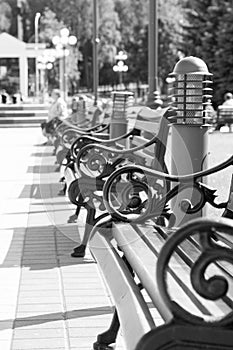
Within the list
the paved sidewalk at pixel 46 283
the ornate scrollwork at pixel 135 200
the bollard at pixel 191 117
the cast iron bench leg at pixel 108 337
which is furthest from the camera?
the bollard at pixel 191 117

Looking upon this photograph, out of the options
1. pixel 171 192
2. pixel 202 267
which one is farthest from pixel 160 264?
pixel 171 192

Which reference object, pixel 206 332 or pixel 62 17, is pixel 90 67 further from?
pixel 206 332

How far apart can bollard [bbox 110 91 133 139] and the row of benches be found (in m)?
3.23

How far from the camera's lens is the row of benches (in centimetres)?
249

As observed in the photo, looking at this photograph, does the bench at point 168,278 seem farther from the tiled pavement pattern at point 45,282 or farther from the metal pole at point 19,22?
the metal pole at point 19,22

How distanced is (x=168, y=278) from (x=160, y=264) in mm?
705

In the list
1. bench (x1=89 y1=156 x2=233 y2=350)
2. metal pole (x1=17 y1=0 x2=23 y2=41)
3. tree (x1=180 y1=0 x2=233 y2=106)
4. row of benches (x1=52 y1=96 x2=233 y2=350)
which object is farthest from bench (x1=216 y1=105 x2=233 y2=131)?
metal pole (x1=17 y1=0 x2=23 y2=41)

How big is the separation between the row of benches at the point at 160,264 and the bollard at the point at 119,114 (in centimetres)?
323

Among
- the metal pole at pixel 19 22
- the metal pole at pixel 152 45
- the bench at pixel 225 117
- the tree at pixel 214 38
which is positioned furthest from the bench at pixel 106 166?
the metal pole at pixel 19 22

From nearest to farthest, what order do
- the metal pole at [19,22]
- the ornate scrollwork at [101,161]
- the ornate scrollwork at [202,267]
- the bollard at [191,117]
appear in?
1. the ornate scrollwork at [202,267]
2. the bollard at [191,117]
3. the ornate scrollwork at [101,161]
4. the metal pole at [19,22]

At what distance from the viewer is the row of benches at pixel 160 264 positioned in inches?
98.1

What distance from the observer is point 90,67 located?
281 ft

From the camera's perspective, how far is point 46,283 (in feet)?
17.9

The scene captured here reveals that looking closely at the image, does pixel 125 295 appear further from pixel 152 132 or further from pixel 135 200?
pixel 152 132
